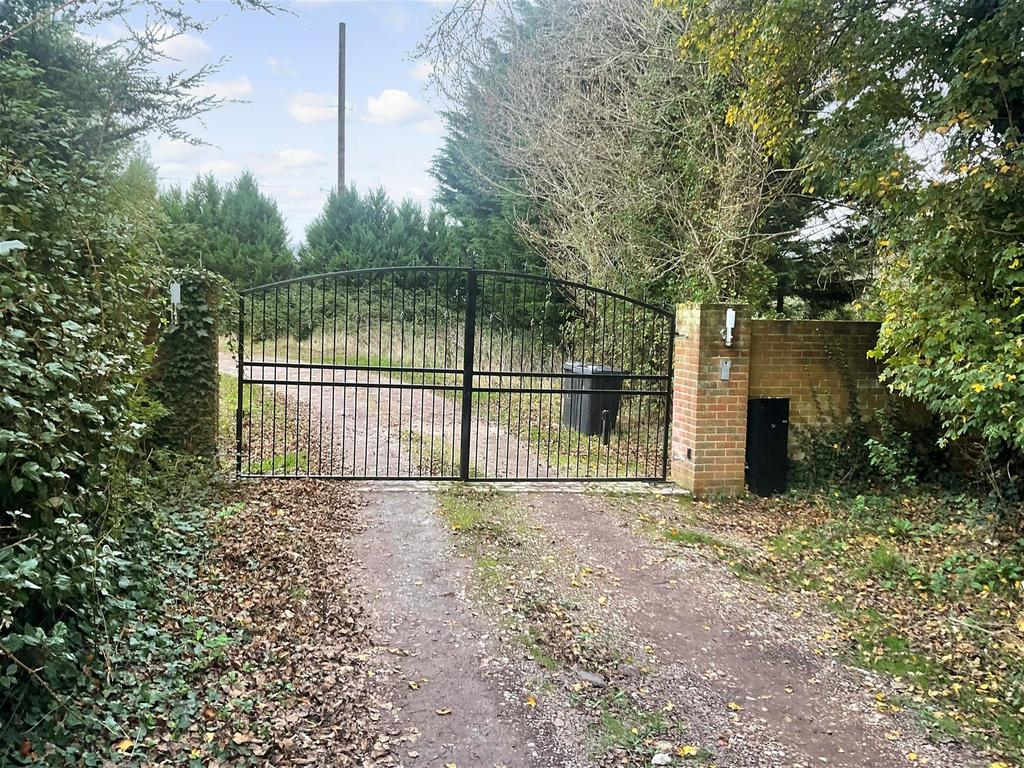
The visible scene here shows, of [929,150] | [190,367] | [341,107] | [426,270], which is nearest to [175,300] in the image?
[190,367]

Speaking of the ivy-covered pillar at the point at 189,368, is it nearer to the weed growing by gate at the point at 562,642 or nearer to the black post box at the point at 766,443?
the weed growing by gate at the point at 562,642

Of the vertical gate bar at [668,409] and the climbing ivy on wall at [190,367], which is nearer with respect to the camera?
the climbing ivy on wall at [190,367]

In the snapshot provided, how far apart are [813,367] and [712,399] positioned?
1.25 meters

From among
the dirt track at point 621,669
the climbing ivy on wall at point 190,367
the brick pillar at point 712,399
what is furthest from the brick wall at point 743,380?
the climbing ivy on wall at point 190,367

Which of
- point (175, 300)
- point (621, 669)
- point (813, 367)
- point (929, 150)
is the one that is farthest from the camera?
point (813, 367)

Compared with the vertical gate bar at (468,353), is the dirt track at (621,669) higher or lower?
lower

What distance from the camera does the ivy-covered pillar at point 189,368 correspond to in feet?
18.8

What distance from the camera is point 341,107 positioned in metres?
20.8

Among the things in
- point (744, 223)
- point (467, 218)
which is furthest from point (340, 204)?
point (744, 223)

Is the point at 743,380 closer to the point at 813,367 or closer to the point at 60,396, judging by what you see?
the point at 813,367

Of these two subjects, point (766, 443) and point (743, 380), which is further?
point (766, 443)

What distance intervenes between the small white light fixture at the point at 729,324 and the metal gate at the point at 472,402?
61 cm

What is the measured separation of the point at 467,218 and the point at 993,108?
14.5 m

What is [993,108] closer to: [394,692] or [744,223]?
[744,223]
